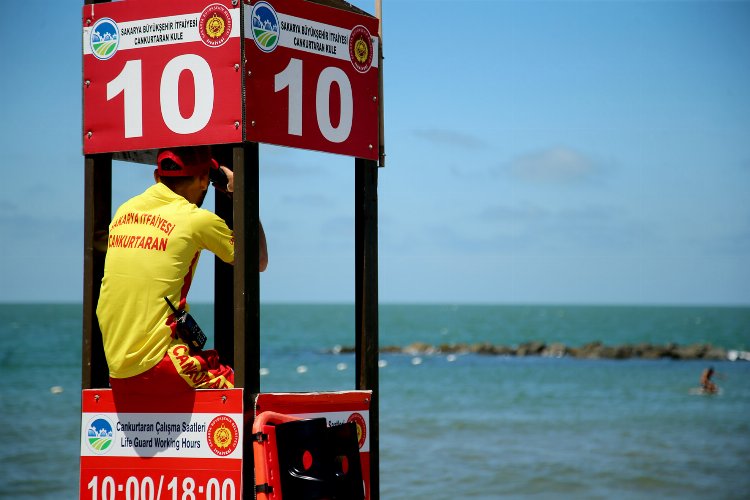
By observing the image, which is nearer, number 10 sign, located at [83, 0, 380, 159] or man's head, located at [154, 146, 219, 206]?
number 10 sign, located at [83, 0, 380, 159]

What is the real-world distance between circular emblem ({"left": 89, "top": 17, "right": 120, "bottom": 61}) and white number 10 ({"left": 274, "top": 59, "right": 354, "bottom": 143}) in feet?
2.54

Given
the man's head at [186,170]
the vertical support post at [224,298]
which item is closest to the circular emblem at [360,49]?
the man's head at [186,170]

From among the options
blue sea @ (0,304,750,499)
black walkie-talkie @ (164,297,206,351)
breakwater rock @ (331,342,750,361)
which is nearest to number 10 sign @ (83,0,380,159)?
black walkie-talkie @ (164,297,206,351)

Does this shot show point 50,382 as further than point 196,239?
Yes

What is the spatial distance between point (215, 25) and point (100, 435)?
5.97 feet

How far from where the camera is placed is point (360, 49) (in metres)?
5.34

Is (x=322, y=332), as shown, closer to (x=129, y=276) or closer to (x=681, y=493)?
(x=681, y=493)

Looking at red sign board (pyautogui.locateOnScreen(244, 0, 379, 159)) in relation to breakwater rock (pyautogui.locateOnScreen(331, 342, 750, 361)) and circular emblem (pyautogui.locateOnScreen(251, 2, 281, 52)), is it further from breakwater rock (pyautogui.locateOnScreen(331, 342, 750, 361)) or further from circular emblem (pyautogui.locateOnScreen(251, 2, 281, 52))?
breakwater rock (pyautogui.locateOnScreen(331, 342, 750, 361))

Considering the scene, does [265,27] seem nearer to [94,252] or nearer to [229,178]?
[229,178]

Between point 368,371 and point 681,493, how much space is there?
40.6 ft

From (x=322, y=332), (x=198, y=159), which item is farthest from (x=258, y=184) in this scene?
(x=322, y=332)

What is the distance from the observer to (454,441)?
2262 cm

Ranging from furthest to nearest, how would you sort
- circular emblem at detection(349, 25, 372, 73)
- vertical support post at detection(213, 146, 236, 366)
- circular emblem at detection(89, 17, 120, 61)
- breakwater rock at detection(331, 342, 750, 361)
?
breakwater rock at detection(331, 342, 750, 361), vertical support post at detection(213, 146, 236, 366), circular emblem at detection(349, 25, 372, 73), circular emblem at detection(89, 17, 120, 61)

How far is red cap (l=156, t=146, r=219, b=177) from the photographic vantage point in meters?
4.93
